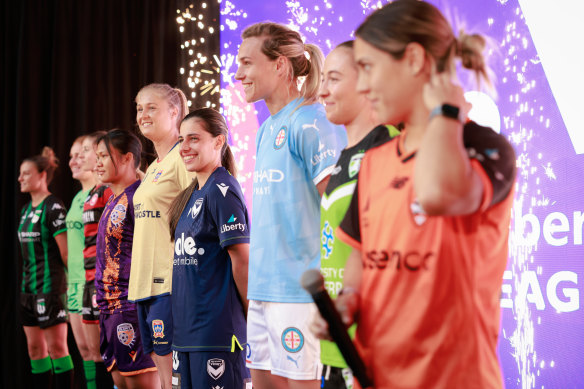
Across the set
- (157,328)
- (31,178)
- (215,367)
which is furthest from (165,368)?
(31,178)

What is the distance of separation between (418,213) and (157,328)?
5.29 feet

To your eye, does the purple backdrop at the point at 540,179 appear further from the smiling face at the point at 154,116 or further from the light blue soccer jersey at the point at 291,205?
the smiling face at the point at 154,116

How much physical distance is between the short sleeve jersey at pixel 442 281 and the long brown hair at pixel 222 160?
139 centimetres

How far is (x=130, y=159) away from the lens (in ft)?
9.43

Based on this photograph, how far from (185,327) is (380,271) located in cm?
122

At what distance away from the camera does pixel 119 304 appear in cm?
255

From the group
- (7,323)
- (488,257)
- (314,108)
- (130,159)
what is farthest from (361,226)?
(7,323)

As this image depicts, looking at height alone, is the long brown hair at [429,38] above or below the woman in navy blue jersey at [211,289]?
above

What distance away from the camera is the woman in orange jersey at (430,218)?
78 centimetres

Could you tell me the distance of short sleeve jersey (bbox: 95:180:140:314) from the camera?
8.39 feet

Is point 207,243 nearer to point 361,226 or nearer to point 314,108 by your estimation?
point 314,108

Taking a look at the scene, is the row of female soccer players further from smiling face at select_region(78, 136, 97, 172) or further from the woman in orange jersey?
smiling face at select_region(78, 136, 97, 172)

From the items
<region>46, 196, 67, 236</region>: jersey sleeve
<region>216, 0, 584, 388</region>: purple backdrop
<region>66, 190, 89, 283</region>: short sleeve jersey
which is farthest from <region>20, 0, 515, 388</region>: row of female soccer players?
<region>216, 0, 584, 388</region>: purple backdrop

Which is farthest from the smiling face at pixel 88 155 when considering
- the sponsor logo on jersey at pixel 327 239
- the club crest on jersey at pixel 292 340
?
the sponsor logo on jersey at pixel 327 239
